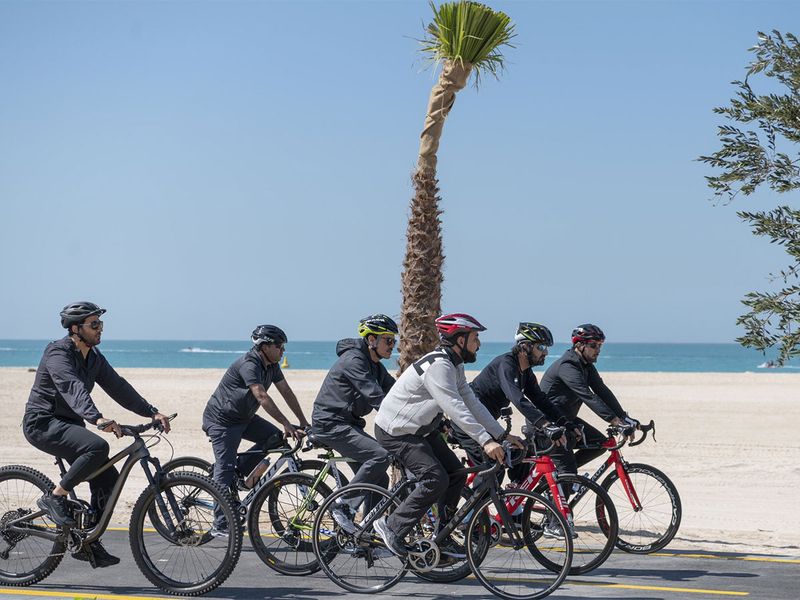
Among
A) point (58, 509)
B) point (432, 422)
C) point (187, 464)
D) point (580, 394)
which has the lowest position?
point (58, 509)

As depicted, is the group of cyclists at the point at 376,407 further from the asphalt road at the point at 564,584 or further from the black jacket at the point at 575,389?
the asphalt road at the point at 564,584

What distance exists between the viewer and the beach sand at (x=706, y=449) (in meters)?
11.4

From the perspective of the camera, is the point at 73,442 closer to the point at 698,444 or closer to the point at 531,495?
the point at 531,495

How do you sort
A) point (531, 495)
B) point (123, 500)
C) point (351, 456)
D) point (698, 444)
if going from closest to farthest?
point (531, 495)
point (351, 456)
point (123, 500)
point (698, 444)

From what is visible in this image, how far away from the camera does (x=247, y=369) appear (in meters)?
9.17

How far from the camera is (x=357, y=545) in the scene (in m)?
7.79

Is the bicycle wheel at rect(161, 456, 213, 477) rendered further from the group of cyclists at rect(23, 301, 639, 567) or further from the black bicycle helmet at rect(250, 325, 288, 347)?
the black bicycle helmet at rect(250, 325, 288, 347)

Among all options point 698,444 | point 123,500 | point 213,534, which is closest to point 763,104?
point 213,534

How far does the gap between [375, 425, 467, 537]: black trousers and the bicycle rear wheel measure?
62 cm

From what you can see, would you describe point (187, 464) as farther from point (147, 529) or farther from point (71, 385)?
point (71, 385)

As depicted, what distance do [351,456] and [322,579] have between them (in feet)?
3.18

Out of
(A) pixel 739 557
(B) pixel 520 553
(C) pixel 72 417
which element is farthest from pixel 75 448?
(A) pixel 739 557

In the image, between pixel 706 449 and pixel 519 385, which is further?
pixel 706 449

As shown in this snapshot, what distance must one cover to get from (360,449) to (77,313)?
7.75 ft
